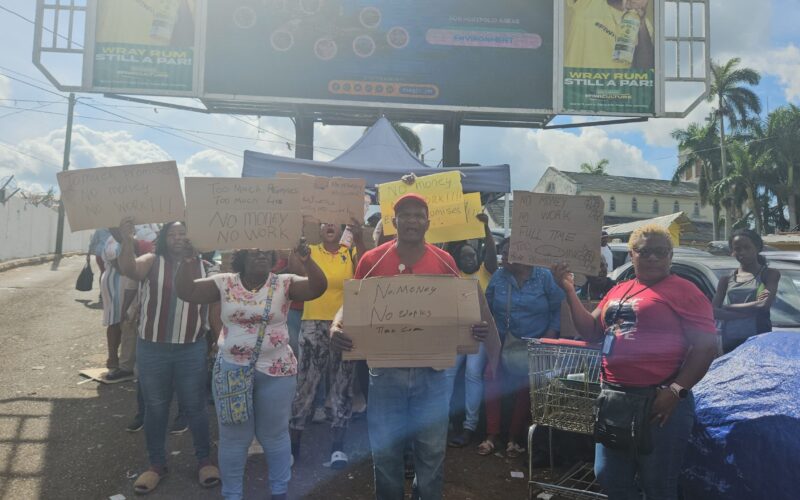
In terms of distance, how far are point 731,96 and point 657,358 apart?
154 ft

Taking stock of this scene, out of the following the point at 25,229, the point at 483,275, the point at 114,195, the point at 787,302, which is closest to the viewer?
the point at 114,195

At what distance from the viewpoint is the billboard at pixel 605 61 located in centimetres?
1160

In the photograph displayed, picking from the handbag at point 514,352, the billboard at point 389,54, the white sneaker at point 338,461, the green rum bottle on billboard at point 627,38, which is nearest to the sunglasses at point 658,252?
the handbag at point 514,352

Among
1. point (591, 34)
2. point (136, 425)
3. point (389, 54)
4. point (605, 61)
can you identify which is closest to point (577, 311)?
point (136, 425)

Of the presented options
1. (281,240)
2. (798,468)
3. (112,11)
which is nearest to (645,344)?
(798,468)

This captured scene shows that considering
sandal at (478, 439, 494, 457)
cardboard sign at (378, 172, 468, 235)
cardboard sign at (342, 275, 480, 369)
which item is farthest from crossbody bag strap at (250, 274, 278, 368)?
sandal at (478, 439, 494, 457)

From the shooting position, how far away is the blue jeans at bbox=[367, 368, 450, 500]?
268cm

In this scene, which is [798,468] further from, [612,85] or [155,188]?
[612,85]

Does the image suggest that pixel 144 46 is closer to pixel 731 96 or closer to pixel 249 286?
pixel 249 286

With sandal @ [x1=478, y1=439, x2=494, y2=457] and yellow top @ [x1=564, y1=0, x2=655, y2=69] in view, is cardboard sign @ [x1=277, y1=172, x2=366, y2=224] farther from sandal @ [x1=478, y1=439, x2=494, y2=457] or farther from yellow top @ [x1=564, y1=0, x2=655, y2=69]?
yellow top @ [x1=564, y1=0, x2=655, y2=69]

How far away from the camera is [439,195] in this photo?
453 cm

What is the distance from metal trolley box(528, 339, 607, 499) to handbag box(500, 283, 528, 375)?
882 millimetres

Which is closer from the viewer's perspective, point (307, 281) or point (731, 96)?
point (307, 281)

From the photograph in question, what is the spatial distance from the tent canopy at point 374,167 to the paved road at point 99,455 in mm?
3126
